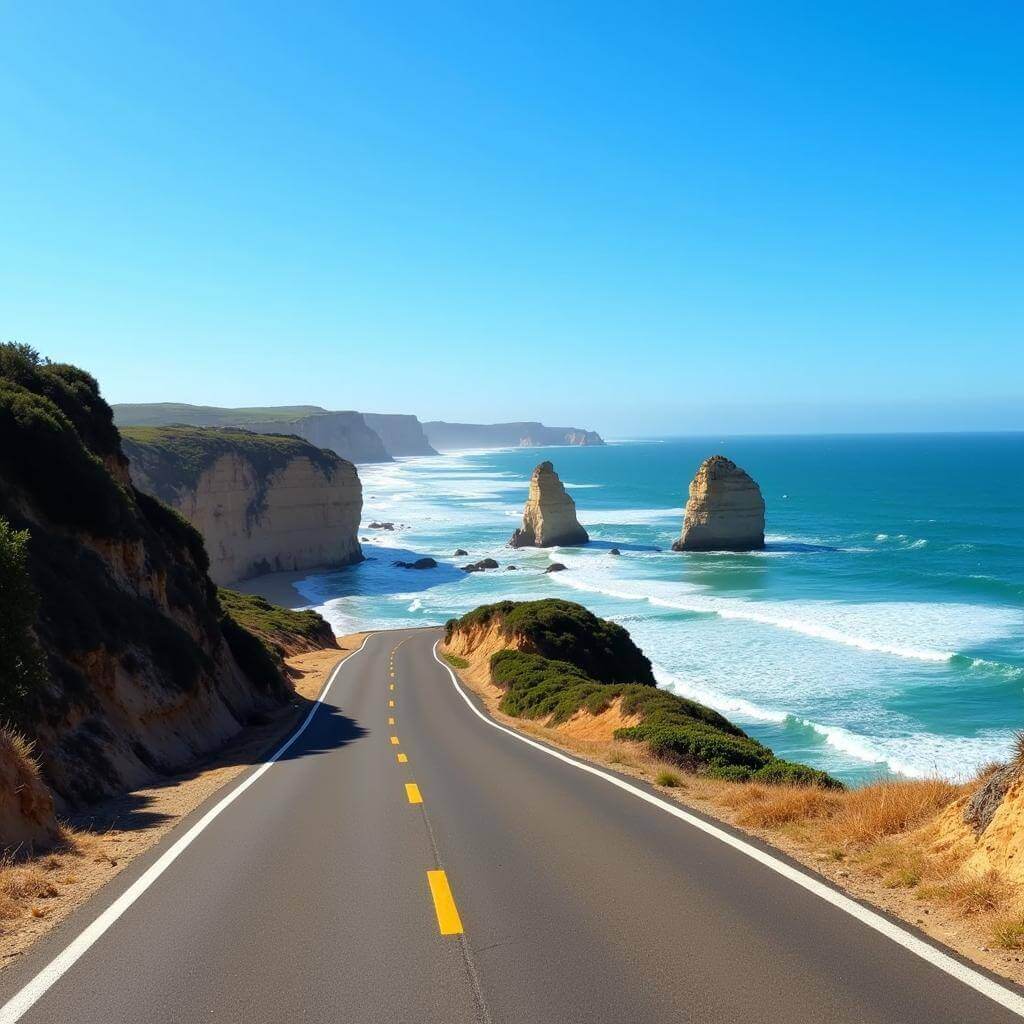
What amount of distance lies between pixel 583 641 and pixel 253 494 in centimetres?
5631

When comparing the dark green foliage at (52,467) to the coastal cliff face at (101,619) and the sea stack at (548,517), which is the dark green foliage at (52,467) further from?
the sea stack at (548,517)

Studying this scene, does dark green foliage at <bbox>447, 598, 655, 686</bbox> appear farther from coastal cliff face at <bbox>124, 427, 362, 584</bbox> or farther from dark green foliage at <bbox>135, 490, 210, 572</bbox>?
coastal cliff face at <bbox>124, 427, 362, 584</bbox>

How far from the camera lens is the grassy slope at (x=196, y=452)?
247ft

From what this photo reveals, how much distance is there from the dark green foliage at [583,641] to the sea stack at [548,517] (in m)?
→ 58.9

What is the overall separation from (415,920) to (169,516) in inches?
1024

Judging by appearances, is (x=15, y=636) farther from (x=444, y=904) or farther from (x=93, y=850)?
(x=444, y=904)

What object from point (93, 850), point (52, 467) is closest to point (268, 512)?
point (52, 467)

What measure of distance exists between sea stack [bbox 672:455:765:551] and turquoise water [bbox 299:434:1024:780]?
9.60 ft

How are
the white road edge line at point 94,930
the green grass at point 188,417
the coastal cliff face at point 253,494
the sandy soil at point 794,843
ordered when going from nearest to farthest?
the white road edge line at point 94,930
the sandy soil at point 794,843
the coastal cliff face at point 253,494
the green grass at point 188,417

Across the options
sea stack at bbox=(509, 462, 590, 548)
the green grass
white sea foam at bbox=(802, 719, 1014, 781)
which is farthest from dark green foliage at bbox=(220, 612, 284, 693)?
the green grass

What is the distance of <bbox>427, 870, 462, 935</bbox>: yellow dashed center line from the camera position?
6357 millimetres

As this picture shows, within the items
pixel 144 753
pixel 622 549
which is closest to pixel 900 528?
pixel 622 549

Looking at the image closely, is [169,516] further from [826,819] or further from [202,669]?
[826,819]

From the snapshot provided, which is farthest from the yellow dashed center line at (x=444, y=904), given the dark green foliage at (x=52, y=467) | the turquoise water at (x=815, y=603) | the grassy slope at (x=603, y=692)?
the turquoise water at (x=815, y=603)
